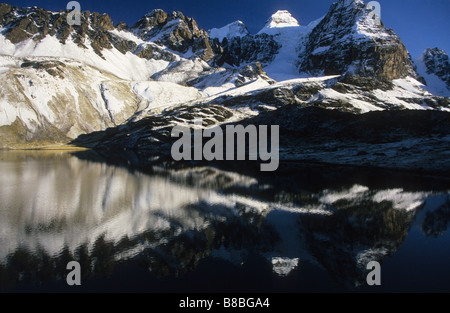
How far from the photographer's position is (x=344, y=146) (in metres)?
133

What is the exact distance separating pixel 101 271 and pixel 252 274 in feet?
43.9

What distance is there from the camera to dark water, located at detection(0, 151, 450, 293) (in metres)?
24.3

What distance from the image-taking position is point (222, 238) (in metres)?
34.1

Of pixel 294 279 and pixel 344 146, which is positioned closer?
pixel 294 279

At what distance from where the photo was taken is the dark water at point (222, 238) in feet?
79.8
